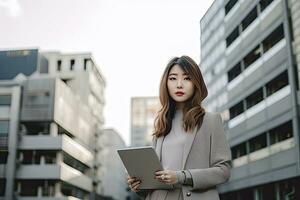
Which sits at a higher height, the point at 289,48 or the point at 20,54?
the point at 20,54

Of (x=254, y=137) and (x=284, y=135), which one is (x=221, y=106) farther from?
(x=284, y=135)

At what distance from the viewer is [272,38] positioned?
29.7 meters

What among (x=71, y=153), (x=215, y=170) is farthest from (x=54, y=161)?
(x=215, y=170)

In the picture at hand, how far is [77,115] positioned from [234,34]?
1908 cm

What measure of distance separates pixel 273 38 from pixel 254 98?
15.0 ft

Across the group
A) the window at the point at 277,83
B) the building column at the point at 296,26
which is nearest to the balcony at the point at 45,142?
the window at the point at 277,83

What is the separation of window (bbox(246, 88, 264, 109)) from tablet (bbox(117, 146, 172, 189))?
96.0ft

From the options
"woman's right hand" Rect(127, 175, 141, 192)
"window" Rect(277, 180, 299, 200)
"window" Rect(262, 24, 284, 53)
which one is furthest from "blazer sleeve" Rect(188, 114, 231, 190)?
"window" Rect(262, 24, 284, 53)

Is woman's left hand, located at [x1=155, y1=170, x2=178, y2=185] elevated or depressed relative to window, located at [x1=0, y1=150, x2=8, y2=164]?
depressed

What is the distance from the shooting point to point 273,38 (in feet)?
97.1

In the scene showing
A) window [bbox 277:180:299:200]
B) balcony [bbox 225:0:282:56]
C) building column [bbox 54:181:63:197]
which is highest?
balcony [bbox 225:0:282:56]

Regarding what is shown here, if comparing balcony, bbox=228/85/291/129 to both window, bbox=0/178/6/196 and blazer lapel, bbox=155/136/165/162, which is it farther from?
blazer lapel, bbox=155/136/165/162

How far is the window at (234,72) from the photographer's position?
116 ft

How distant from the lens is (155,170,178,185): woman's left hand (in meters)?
2.33
